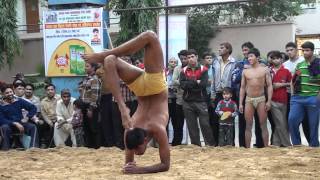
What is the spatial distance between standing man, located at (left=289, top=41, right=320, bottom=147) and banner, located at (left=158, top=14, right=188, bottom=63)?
243 centimetres

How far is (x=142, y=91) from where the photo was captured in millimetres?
5758

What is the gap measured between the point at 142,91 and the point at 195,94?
2688mm

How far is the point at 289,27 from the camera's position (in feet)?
60.7

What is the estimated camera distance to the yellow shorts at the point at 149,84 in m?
5.64

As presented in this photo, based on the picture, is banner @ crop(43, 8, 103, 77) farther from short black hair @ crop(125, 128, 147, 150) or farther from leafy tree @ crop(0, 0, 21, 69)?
leafy tree @ crop(0, 0, 21, 69)

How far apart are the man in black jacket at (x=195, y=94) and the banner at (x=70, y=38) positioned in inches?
97.8

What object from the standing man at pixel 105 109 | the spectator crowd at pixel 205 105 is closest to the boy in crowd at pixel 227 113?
the spectator crowd at pixel 205 105

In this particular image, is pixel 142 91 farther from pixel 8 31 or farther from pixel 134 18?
pixel 8 31

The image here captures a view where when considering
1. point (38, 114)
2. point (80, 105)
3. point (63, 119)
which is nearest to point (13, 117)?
point (38, 114)

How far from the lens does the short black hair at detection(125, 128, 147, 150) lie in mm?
5328

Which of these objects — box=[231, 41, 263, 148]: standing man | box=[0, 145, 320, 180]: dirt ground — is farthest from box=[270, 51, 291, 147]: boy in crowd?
box=[0, 145, 320, 180]: dirt ground

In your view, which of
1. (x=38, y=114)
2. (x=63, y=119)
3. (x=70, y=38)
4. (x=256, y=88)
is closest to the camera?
(x=256, y=88)

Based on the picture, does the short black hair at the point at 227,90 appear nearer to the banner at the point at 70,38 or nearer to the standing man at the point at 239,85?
the standing man at the point at 239,85

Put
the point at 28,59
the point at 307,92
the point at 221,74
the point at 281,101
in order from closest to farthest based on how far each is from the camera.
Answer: the point at 307,92
the point at 281,101
the point at 221,74
the point at 28,59
